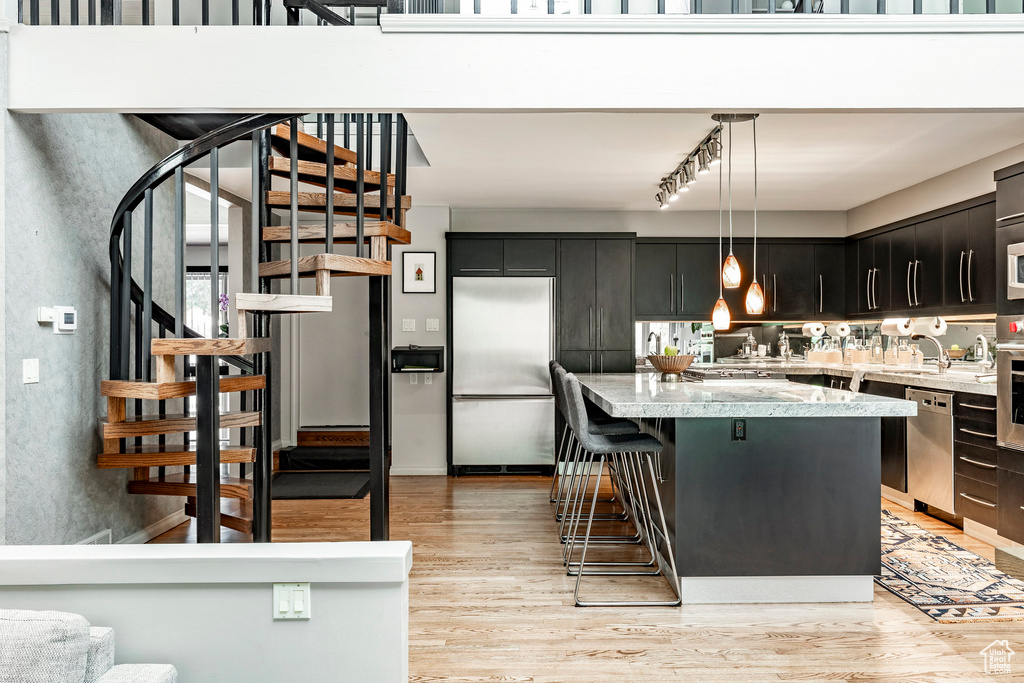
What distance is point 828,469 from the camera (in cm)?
304

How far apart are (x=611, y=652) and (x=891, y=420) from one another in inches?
131

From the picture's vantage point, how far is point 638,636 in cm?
269

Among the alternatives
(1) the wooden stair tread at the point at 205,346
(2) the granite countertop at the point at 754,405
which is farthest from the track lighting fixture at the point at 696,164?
(1) the wooden stair tread at the point at 205,346

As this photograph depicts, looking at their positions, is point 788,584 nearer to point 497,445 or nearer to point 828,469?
point 828,469

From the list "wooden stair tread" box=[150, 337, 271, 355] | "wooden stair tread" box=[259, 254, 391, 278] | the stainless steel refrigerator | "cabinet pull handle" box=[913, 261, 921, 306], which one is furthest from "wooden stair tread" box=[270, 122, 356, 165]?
"cabinet pull handle" box=[913, 261, 921, 306]

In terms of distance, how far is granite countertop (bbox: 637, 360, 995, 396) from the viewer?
408cm

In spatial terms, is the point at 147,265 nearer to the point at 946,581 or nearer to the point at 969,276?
the point at 946,581

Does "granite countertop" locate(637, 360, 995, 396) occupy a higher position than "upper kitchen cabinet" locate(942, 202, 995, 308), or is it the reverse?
"upper kitchen cabinet" locate(942, 202, 995, 308)

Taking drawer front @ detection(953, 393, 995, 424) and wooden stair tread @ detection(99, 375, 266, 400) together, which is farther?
drawer front @ detection(953, 393, 995, 424)

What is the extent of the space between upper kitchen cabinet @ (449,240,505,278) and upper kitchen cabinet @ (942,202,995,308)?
3.43 meters

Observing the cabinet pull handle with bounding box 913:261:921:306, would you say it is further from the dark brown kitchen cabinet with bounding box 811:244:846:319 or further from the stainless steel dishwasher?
the dark brown kitchen cabinet with bounding box 811:244:846:319

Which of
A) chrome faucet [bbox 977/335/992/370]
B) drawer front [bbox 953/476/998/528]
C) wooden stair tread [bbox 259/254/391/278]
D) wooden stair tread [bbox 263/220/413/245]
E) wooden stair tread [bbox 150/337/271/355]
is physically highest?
wooden stair tread [bbox 263/220/413/245]

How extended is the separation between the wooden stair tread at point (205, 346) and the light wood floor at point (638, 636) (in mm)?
1335

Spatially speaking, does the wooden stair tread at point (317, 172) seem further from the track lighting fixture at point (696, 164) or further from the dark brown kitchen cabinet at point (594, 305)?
the dark brown kitchen cabinet at point (594, 305)
